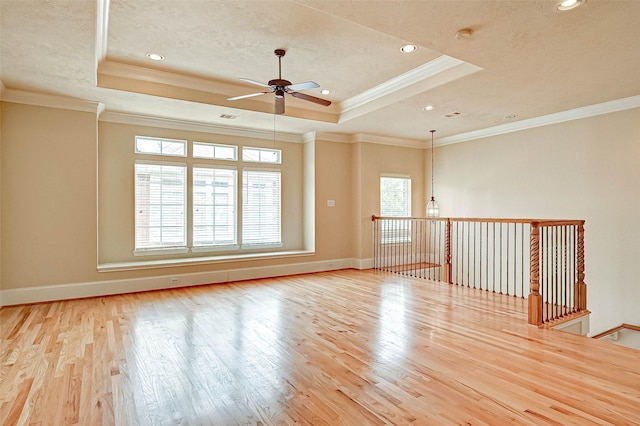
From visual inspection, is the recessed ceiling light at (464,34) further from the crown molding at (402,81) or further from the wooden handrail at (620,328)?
the wooden handrail at (620,328)

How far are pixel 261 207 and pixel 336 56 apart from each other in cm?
379

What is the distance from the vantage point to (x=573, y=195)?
592 centimetres

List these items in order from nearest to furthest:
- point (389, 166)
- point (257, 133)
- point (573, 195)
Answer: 1. point (573, 195)
2. point (257, 133)
3. point (389, 166)

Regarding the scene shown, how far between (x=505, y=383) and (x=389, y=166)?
5996mm

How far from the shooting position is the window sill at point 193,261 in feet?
18.6

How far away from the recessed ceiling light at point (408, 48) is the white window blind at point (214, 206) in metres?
4.10

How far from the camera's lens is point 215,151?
22.7 ft

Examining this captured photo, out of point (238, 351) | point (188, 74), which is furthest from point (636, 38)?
point (188, 74)

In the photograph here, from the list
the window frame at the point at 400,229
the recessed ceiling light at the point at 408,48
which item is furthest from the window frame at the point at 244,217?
the recessed ceiling light at the point at 408,48

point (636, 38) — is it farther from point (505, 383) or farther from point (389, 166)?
point (389, 166)

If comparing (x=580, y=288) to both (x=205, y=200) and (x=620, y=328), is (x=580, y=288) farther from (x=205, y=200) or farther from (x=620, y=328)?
(x=205, y=200)

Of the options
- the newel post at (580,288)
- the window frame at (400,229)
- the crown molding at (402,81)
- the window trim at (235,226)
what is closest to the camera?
the crown molding at (402,81)

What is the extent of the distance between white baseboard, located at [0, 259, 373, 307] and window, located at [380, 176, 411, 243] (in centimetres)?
86

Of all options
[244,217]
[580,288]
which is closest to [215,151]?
[244,217]
